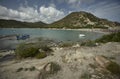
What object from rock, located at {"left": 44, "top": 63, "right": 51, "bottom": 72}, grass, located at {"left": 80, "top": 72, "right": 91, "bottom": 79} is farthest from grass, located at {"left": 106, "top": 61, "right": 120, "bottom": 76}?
rock, located at {"left": 44, "top": 63, "right": 51, "bottom": 72}

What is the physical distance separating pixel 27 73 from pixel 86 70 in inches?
138

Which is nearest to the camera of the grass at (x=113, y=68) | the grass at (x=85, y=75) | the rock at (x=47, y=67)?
the grass at (x=85, y=75)

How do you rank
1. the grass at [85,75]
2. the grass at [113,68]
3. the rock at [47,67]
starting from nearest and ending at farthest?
1. the grass at [85,75]
2. the grass at [113,68]
3. the rock at [47,67]

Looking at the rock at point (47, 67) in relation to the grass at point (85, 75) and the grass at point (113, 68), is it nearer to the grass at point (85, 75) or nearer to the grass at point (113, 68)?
the grass at point (85, 75)

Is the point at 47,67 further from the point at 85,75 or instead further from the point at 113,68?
the point at 113,68

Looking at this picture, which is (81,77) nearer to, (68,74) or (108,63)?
(68,74)

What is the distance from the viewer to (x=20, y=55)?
1003 centimetres

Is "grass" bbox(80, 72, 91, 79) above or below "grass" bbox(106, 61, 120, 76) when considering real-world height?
below

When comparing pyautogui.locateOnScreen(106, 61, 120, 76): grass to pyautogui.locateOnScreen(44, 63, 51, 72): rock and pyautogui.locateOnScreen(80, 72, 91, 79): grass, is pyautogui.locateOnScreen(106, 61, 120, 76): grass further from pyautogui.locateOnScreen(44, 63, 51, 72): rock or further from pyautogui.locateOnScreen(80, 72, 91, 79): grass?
pyautogui.locateOnScreen(44, 63, 51, 72): rock

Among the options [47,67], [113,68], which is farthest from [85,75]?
[47,67]

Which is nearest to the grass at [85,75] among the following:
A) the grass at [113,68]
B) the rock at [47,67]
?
the grass at [113,68]

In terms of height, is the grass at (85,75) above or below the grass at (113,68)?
below

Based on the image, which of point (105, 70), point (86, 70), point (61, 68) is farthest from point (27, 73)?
point (105, 70)

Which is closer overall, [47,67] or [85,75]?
[85,75]
